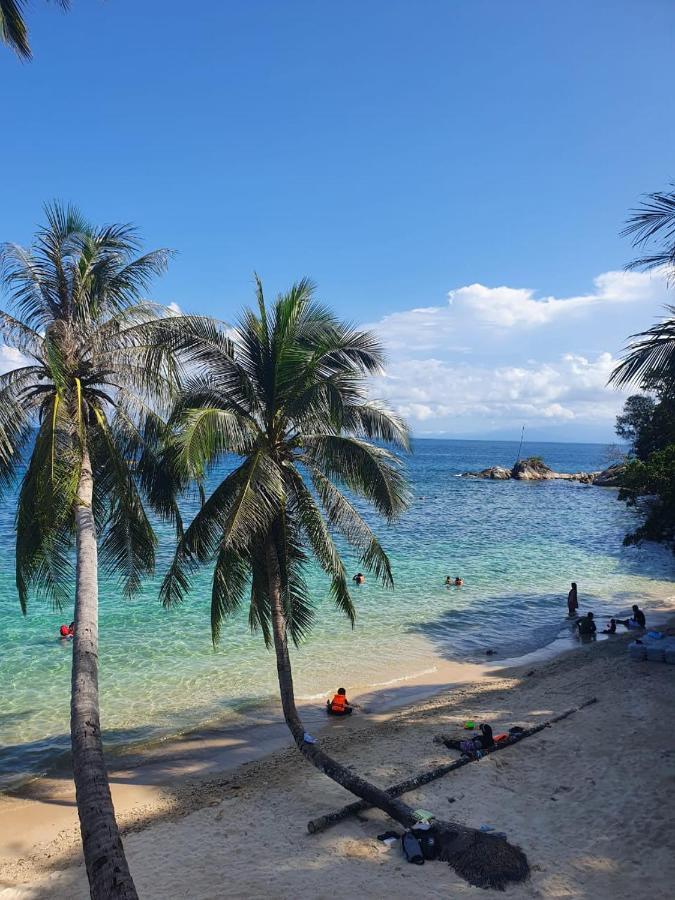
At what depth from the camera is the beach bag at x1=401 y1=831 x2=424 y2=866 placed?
7527 millimetres

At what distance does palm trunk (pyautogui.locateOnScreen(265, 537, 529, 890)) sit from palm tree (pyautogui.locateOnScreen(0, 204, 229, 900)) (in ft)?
8.29

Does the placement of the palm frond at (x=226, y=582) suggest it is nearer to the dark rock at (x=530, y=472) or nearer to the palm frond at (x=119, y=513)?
the palm frond at (x=119, y=513)

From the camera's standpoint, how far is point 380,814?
28.7ft

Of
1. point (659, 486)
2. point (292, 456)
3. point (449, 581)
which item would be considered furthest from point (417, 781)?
point (449, 581)

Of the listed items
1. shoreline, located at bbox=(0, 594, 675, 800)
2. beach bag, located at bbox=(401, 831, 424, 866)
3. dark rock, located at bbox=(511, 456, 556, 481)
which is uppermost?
dark rock, located at bbox=(511, 456, 556, 481)

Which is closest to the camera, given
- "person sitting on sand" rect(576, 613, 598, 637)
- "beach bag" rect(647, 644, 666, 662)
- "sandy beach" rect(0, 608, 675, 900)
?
"sandy beach" rect(0, 608, 675, 900)

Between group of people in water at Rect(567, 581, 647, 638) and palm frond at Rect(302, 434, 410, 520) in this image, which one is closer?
palm frond at Rect(302, 434, 410, 520)

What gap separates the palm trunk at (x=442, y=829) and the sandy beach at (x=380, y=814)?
7.5 inches

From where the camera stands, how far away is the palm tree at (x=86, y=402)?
27.8 ft

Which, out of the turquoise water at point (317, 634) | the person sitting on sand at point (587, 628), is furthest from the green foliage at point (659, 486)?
the turquoise water at point (317, 634)

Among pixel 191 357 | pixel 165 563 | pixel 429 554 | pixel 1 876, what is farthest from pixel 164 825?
pixel 429 554

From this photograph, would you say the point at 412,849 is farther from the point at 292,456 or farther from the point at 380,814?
the point at 292,456

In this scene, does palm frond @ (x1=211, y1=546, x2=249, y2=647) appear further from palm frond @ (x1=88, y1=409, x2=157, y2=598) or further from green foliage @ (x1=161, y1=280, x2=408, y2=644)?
palm frond @ (x1=88, y1=409, x2=157, y2=598)

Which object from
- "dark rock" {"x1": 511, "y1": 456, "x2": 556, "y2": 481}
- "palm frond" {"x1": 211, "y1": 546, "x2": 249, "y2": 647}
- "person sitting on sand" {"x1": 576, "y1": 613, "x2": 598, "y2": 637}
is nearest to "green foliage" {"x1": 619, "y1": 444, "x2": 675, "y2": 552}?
"person sitting on sand" {"x1": 576, "y1": 613, "x2": 598, "y2": 637}
